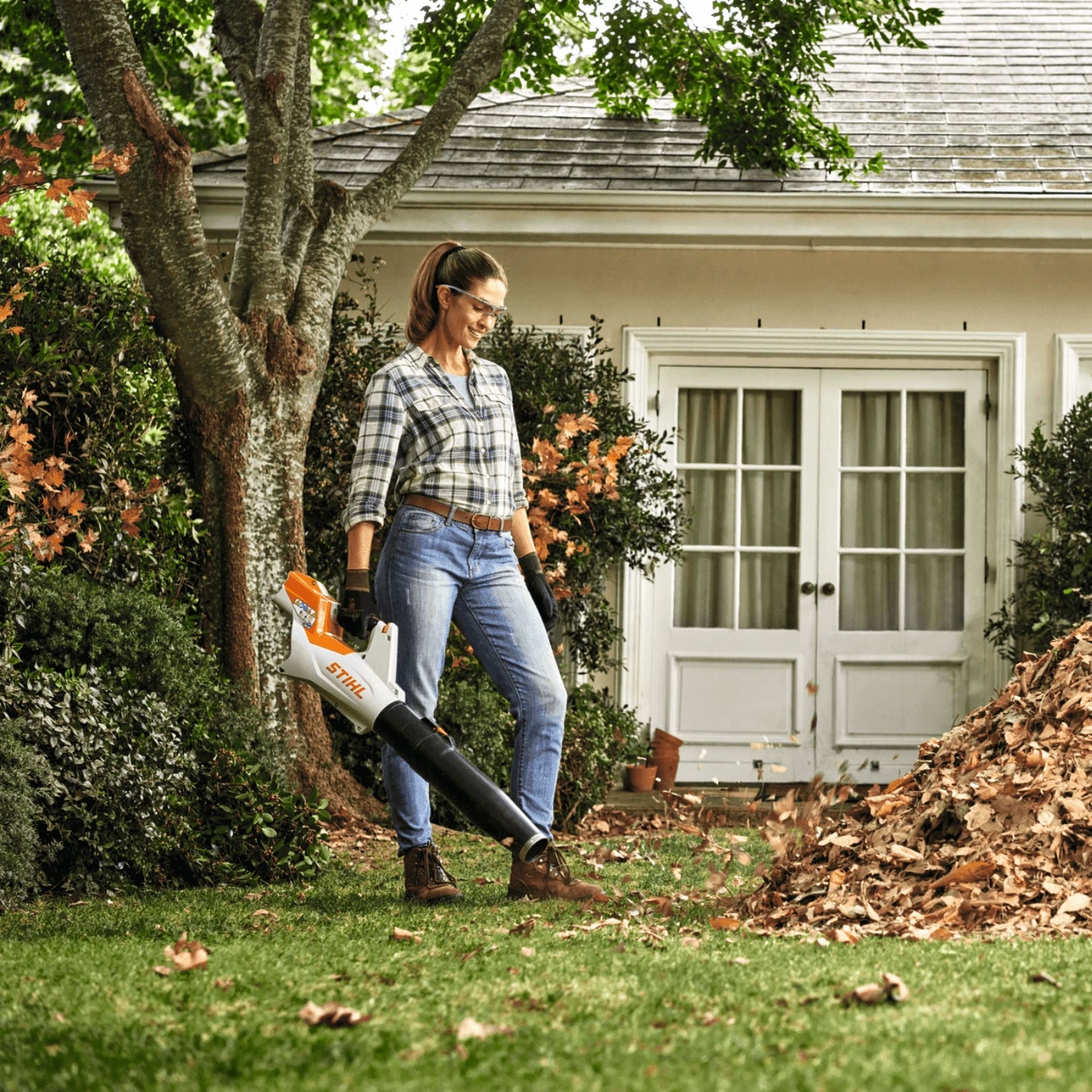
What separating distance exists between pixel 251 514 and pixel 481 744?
136 centimetres

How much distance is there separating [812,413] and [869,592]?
1100 mm

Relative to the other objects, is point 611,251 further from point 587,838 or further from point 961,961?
point 961,961

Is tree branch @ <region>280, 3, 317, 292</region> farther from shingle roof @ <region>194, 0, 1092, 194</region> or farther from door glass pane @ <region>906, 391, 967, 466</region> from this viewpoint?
door glass pane @ <region>906, 391, 967, 466</region>

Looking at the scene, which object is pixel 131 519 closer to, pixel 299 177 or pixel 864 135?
pixel 299 177

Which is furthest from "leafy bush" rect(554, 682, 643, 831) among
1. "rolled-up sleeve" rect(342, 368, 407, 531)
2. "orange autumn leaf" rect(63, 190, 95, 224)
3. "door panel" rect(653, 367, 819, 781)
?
"orange autumn leaf" rect(63, 190, 95, 224)

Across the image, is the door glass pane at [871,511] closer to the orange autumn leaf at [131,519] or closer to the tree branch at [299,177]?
the tree branch at [299,177]

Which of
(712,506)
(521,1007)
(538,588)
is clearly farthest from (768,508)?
(521,1007)

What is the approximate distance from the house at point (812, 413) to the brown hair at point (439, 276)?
3561 mm

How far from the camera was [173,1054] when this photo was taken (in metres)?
2.14

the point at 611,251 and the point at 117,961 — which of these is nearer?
the point at 117,961

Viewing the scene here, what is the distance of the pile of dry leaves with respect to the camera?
3211 mm

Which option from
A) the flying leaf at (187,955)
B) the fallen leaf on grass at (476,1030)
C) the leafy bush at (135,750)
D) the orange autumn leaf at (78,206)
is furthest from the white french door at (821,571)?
the fallen leaf on grass at (476,1030)

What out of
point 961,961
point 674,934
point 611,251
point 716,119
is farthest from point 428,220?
point 961,961

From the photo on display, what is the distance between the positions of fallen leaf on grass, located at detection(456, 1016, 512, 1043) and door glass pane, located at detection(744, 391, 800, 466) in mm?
5740
